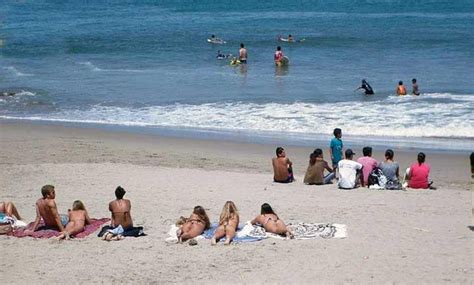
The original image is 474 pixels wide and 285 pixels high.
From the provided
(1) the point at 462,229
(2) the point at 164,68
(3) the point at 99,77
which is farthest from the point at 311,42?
(1) the point at 462,229

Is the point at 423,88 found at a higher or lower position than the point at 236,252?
higher

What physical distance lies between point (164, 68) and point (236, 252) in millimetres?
25368

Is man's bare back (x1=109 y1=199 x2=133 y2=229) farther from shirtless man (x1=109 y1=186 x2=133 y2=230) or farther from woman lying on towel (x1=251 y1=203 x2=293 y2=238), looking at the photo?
woman lying on towel (x1=251 y1=203 x2=293 y2=238)

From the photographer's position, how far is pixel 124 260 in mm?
11383

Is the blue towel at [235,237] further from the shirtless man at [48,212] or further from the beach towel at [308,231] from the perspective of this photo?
the shirtless man at [48,212]

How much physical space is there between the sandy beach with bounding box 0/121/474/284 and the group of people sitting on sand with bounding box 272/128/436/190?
0.27 meters

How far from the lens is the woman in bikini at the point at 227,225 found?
12.1m

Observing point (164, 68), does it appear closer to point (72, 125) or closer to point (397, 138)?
point (72, 125)

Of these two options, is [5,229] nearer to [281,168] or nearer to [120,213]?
[120,213]

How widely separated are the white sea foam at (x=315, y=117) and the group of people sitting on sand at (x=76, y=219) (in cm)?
999

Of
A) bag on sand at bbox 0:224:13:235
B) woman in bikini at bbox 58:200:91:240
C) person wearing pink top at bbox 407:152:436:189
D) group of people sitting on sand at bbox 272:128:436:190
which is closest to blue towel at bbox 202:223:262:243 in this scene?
woman in bikini at bbox 58:200:91:240

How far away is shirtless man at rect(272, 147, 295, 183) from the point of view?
1619 centimetres

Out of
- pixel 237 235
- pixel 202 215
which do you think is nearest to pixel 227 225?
pixel 237 235

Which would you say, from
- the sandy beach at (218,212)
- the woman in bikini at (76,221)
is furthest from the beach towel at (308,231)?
the woman in bikini at (76,221)
